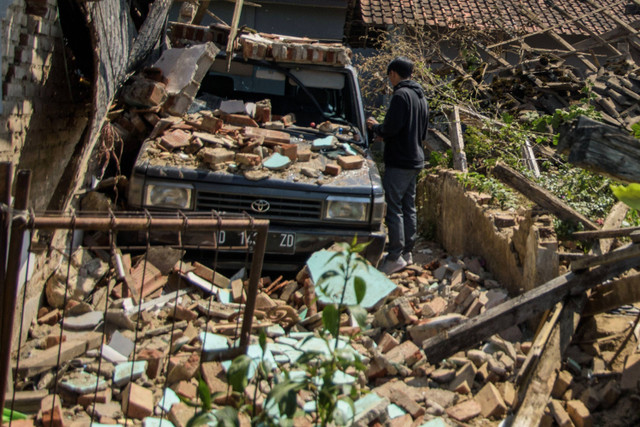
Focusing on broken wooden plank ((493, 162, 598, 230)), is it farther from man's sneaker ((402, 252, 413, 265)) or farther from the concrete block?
the concrete block

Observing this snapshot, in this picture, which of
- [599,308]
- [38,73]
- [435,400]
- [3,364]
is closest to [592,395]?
[599,308]

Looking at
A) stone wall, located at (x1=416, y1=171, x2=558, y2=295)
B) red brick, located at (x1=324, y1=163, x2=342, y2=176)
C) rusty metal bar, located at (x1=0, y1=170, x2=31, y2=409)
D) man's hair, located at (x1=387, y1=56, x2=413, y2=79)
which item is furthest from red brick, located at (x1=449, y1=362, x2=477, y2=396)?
man's hair, located at (x1=387, y1=56, x2=413, y2=79)

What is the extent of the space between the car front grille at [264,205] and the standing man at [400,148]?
1.23 metres

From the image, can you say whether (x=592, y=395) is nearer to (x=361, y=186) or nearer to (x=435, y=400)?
(x=435, y=400)

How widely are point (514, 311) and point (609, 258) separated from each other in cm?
A: 65

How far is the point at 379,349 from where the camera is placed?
4418mm

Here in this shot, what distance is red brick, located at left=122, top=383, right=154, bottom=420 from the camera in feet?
11.2

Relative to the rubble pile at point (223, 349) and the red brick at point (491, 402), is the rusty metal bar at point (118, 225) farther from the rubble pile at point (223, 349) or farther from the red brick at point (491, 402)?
the red brick at point (491, 402)

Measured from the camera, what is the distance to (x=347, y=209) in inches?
202

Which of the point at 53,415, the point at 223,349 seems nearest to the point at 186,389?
the point at 223,349

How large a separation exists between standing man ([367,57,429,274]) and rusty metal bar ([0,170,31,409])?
3867 millimetres

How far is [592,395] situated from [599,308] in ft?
2.06

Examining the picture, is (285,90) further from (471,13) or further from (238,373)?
(471,13)

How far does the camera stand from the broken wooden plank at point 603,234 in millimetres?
4168
